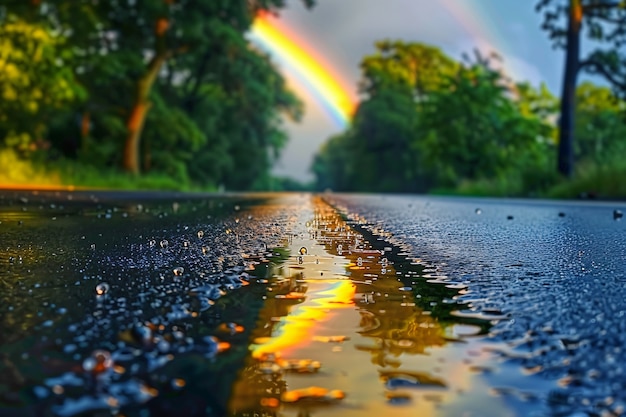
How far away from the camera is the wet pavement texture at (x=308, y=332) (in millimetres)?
1483

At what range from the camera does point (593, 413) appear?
1.41 m

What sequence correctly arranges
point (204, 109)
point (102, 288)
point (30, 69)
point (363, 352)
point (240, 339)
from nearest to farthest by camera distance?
point (363, 352) → point (240, 339) → point (102, 288) → point (30, 69) → point (204, 109)

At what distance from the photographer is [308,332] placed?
214 cm

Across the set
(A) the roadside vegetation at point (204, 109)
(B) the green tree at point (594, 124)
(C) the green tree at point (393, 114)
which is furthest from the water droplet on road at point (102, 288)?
(C) the green tree at point (393, 114)

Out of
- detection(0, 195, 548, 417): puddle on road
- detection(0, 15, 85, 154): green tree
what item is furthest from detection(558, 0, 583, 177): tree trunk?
detection(0, 195, 548, 417): puddle on road

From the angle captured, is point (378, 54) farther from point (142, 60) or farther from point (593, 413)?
point (593, 413)

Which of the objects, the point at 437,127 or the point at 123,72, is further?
the point at 437,127

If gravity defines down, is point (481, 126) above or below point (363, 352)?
above

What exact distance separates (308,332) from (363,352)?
280 millimetres

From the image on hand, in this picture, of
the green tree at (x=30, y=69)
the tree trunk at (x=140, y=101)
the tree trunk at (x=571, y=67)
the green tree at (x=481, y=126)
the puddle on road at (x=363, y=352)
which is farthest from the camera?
the green tree at (x=481, y=126)

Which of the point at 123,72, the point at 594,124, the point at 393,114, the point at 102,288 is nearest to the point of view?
the point at 102,288

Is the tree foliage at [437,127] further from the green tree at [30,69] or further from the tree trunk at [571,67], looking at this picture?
the green tree at [30,69]

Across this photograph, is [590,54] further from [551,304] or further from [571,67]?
[551,304]

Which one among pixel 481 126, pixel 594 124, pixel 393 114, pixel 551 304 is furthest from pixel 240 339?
pixel 393 114
